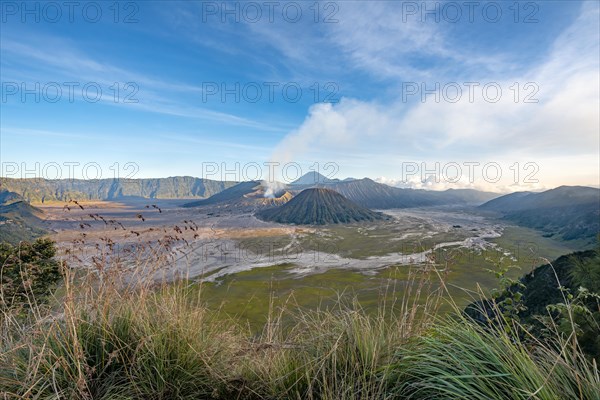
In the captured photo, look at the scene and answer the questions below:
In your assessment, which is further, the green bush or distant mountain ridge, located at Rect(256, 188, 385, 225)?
distant mountain ridge, located at Rect(256, 188, 385, 225)

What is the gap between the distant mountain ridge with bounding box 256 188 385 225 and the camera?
12650 cm

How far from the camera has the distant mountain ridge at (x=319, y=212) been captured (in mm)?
126500

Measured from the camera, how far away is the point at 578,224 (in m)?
98.3

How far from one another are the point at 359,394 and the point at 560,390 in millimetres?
1346

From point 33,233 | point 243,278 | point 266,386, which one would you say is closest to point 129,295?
point 266,386

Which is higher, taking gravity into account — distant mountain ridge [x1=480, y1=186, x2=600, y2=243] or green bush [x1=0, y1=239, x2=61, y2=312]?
green bush [x1=0, y1=239, x2=61, y2=312]

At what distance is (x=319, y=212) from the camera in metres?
133

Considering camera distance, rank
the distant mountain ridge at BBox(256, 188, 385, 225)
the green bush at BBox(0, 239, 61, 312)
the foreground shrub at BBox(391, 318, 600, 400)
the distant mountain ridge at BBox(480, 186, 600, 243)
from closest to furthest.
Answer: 1. the foreground shrub at BBox(391, 318, 600, 400)
2. the green bush at BBox(0, 239, 61, 312)
3. the distant mountain ridge at BBox(480, 186, 600, 243)
4. the distant mountain ridge at BBox(256, 188, 385, 225)

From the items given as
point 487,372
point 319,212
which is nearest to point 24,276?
point 487,372

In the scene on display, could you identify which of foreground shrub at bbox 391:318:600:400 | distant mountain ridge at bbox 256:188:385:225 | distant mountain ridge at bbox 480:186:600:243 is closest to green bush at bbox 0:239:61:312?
foreground shrub at bbox 391:318:600:400

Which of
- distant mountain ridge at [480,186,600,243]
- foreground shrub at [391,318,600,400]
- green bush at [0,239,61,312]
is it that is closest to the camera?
foreground shrub at [391,318,600,400]

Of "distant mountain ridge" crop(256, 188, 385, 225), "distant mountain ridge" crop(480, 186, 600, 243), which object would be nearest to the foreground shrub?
"distant mountain ridge" crop(480, 186, 600, 243)

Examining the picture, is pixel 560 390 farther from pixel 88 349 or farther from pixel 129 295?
pixel 129 295

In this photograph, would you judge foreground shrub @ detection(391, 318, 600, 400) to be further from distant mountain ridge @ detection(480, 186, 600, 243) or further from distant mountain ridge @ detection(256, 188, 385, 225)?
distant mountain ridge @ detection(256, 188, 385, 225)
